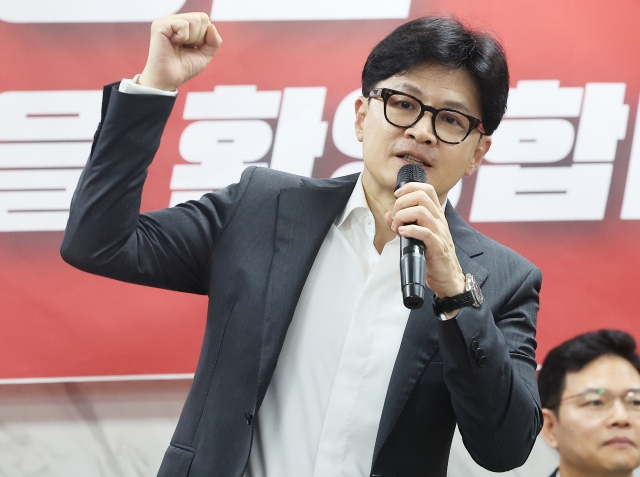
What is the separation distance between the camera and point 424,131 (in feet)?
5.37

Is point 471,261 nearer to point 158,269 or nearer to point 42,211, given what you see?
point 158,269

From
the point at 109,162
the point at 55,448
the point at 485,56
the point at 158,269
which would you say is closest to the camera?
the point at 109,162

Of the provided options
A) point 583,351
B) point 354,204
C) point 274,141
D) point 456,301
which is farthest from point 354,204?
point 583,351

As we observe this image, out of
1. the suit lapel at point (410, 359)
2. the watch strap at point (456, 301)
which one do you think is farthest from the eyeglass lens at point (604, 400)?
the watch strap at point (456, 301)

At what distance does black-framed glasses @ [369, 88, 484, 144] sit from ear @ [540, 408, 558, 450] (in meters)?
1.33

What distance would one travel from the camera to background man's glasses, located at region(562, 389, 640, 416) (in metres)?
2.63

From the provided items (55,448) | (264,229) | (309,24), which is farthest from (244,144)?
(55,448)

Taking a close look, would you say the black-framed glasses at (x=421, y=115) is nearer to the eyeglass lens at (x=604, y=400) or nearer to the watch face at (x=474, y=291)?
the watch face at (x=474, y=291)

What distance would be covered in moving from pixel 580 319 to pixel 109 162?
5.66 ft

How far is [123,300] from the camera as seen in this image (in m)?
2.54

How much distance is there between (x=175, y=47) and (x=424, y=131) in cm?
51

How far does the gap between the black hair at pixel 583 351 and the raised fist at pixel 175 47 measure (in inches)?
63.9

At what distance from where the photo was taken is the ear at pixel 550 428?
8.78ft

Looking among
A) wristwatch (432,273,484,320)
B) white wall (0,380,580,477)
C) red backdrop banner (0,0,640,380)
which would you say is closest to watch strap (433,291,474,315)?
wristwatch (432,273,484,320)
